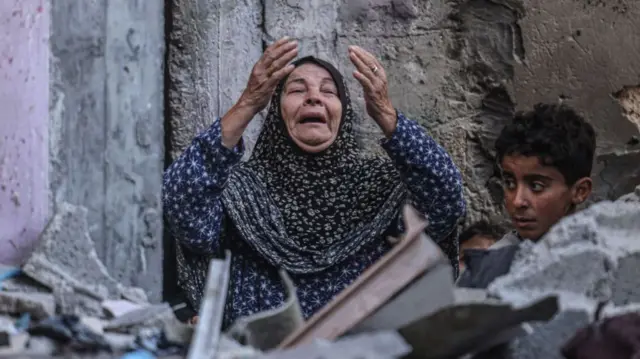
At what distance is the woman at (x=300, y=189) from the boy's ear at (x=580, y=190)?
1.81 feet

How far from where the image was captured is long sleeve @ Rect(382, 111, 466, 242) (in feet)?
15.6

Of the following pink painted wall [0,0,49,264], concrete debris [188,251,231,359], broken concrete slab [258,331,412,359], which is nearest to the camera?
broken concrete slab [258,331,412,359]

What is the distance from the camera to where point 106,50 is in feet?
12.6

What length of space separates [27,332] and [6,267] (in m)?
0.65

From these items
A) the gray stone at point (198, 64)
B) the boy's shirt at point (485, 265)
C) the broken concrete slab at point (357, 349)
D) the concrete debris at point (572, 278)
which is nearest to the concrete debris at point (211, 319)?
the broken concrete slab at point (357, 349)

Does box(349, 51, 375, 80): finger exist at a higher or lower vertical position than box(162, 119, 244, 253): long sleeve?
higher

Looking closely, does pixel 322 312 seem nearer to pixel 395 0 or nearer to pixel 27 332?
pixel 27 332

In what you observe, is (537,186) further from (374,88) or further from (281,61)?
(281,61)

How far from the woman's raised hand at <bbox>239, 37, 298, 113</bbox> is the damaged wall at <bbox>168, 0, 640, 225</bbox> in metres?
0.71

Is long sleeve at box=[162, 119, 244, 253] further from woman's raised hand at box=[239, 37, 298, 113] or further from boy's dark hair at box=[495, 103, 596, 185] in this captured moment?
boy's dark hair at box=[495, 103, 596, 185]

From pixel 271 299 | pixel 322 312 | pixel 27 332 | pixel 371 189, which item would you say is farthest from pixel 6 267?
pixel 371 189

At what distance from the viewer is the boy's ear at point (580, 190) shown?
4363mm

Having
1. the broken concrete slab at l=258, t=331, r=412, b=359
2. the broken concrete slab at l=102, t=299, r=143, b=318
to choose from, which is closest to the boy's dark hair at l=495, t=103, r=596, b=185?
the broken concrete slab at l=102, t=299, r=143, b=318

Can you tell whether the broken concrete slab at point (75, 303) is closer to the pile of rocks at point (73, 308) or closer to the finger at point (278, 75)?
the pile of rocks at point (73, 308)
